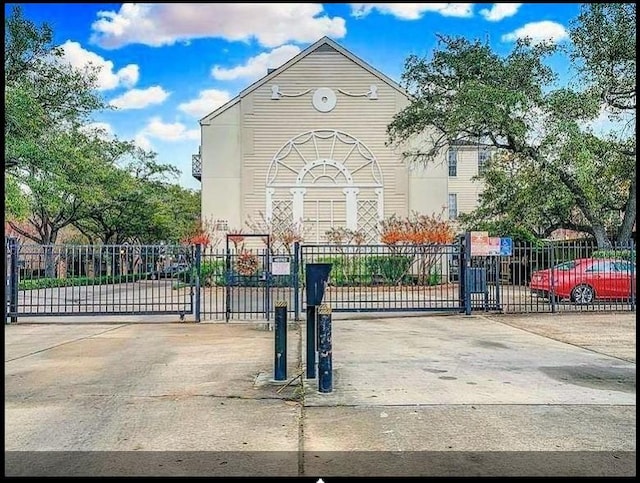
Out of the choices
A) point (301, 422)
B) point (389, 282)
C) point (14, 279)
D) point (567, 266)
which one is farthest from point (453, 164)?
point (301, 422)

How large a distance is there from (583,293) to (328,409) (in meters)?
11.8

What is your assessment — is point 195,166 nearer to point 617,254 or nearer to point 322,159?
point 322,159

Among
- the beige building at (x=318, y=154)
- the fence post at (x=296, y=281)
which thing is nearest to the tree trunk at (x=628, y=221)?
the beige building at (x=318, y=154)

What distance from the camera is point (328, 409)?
5.51m

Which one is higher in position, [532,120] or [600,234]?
[532,120]

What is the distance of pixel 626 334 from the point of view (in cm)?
1073

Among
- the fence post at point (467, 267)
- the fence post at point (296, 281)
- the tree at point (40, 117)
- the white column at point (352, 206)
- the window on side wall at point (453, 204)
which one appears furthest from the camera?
the window on side wall at point (453, 204)

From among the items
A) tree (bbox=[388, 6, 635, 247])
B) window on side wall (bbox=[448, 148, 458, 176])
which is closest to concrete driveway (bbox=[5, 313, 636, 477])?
tree (bbox=[388, 6, 635, 247])

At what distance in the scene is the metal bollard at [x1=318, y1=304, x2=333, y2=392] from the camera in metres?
6.06

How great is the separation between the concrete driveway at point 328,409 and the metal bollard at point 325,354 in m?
0.12

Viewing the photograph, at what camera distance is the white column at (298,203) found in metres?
25.7

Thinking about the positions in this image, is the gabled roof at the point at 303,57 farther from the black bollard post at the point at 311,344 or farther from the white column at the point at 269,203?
the black bollard post at the point at 311,344
